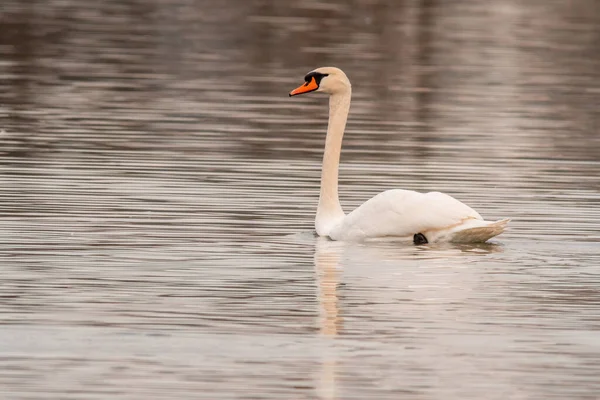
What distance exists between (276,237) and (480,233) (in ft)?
5.46

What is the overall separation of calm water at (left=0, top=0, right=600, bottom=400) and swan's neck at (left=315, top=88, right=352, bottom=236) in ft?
0.97

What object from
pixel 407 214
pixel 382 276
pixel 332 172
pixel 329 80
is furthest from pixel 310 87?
pixel 382 276

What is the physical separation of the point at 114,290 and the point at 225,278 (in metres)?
0.99

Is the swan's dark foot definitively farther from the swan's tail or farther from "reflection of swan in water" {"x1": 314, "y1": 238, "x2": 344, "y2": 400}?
"reflection of swan in water" {"x1": 314, "y1": 238, "x2": 344, "y2": 400}

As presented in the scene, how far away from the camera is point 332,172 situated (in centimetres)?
1741

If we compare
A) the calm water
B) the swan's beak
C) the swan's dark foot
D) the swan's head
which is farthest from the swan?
the swan's head

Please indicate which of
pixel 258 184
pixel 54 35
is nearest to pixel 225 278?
pixel 258 184

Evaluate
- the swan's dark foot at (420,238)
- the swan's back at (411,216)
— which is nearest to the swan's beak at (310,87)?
the swan's back at (411,216)

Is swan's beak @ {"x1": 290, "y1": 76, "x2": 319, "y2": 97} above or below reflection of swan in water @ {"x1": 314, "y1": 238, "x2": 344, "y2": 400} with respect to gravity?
above

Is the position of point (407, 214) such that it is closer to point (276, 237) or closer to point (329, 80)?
point (276, 237)

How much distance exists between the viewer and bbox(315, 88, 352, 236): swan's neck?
16.7 meters

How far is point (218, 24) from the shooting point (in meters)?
50.7

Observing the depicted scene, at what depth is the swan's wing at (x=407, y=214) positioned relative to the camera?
618 inches

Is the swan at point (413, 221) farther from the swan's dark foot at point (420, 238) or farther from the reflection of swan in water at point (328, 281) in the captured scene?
the reflection of swan in water at point (328, 281)
